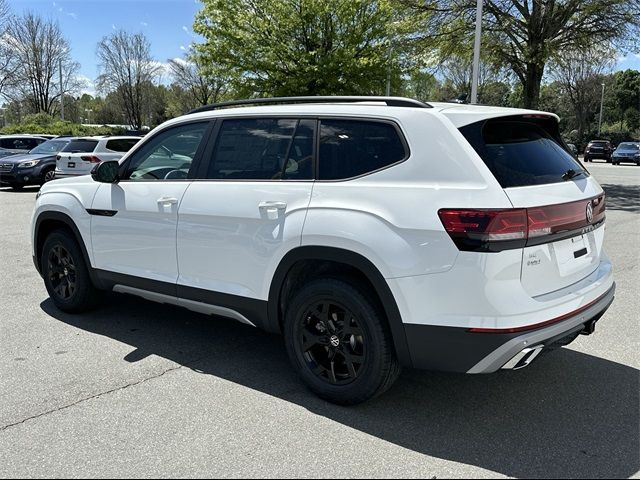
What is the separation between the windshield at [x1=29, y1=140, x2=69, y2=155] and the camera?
1717 centimetres

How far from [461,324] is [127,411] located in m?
2.08

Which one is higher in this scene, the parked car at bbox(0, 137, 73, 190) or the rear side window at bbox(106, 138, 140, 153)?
the rear side window at bbox(106, 138, 140, 153)

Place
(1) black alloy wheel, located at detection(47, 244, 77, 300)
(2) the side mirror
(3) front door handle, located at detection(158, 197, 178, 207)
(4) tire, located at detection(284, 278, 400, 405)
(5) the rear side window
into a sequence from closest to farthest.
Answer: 1. (4) tire, located at detection(284, 278, 400, 405)
2. (3) front door handle, located at detection(158, 197, 178, 207)
3. (2) the side mirror
4. (1) black alloy wheel, located at detection(47, 244, 77, 300)
5. (5) the rear side window

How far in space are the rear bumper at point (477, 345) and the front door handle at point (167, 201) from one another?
2.02m

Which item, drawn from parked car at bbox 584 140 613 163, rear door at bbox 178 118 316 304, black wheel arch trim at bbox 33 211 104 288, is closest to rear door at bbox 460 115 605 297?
rear door at bbox 178 118 316 304

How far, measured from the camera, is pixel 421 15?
62.5 ft

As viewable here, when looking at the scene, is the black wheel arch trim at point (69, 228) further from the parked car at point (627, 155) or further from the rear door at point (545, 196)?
the parked car at point (627, 155)

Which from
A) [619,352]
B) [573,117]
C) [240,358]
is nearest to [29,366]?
[240,358]

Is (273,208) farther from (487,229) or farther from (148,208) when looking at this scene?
(487,229)

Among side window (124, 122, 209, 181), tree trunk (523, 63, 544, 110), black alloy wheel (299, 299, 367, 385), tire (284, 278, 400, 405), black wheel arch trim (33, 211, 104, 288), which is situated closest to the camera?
tire (284, 278, 400, 405)

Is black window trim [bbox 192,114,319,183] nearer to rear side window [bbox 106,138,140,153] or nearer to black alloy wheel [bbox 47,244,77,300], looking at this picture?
black alloy wheel [bbox 47,244,77,300]

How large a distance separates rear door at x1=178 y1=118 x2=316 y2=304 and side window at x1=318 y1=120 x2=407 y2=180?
0.37ft

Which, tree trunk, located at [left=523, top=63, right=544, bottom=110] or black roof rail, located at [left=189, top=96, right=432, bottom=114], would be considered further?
tree trunk, located at [left=523, top=63, right=544, bottom=110]

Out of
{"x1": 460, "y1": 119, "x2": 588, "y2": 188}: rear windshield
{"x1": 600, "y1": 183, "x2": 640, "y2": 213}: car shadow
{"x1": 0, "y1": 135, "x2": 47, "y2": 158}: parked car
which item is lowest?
{"x1": 600, "y1": 183, "x2": 640, "y2": 213}: car shadow
